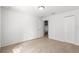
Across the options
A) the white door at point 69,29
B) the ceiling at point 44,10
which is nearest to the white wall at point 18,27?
the ceiling at point 44,10

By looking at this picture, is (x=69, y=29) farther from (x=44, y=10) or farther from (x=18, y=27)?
(x=18, y=27)

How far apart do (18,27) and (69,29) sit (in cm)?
99

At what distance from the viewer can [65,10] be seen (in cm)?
122

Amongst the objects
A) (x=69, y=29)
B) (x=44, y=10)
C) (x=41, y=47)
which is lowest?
(x=41, y=47)

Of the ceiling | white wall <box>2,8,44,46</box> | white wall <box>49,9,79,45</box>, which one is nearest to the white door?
white wall <box>49,9,79,45</box>

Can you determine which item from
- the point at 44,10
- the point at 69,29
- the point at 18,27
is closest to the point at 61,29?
the point at 69,29

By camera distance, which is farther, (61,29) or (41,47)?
(61,29)

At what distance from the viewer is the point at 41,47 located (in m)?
1.21

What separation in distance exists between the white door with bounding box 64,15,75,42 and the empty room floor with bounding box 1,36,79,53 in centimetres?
12

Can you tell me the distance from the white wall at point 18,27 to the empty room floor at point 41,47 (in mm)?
93

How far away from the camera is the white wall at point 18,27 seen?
1.14m

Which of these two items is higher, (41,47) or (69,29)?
(69,29)

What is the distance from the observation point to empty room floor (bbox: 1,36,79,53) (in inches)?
45.3
